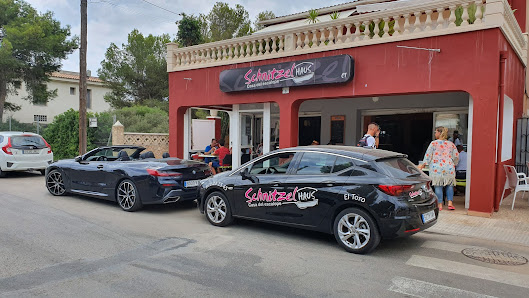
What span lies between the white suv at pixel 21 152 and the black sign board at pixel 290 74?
6.95m

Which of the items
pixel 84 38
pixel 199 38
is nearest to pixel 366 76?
pixel 84 38

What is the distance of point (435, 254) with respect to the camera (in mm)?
5344

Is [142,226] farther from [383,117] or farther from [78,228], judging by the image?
[383,117]

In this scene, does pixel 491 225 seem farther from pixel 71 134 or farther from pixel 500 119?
pixel 71 134

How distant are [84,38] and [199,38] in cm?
803

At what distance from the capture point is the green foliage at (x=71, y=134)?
59.3 ft

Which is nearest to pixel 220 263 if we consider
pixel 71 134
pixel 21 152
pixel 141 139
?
pixel 21 152

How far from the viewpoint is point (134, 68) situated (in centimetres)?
3083

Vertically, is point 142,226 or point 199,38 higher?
point 199,38

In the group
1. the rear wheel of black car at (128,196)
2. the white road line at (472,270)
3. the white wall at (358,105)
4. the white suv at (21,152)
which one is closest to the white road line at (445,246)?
the white road line at (472,270)

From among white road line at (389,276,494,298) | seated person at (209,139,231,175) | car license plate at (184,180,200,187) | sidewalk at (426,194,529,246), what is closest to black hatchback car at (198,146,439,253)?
white road line at (389,276,494,298)

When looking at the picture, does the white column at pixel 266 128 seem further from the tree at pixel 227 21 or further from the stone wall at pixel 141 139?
the tree at pixel 227 21

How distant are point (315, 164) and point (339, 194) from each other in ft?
2.20

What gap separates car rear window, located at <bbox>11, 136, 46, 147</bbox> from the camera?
1301 cm
